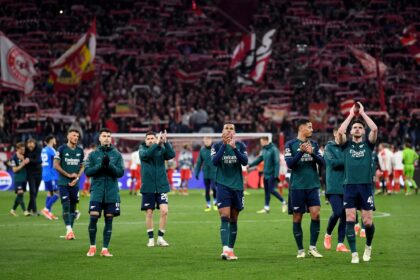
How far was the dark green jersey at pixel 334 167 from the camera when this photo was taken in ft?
58.4

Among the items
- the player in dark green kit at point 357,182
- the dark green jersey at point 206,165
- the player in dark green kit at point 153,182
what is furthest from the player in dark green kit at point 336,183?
the dark green jersey at point 206,165

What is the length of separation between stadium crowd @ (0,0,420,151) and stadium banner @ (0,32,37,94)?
2.73 metres

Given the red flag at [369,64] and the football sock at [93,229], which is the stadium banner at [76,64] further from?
the football sock at [93,229]

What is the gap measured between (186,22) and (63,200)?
128ft

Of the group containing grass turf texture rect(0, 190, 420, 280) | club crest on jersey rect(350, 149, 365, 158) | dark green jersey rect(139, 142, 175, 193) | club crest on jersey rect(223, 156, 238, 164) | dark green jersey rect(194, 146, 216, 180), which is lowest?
grass turf texture rect(0, 190, 420, 280)

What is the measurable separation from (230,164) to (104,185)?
2540mm

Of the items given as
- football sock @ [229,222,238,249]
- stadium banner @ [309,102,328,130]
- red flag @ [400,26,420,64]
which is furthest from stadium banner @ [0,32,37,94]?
football sock @ [229,222,238,249]

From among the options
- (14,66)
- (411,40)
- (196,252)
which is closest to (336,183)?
(196,252)

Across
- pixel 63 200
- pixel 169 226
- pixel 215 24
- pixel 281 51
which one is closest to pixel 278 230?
pixel 169 226

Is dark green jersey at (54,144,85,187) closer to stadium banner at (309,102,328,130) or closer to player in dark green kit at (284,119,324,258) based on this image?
player in dark green kit at (284,119,324,258)

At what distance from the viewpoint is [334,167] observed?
17.9m

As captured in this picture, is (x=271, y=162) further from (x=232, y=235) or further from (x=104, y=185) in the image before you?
(x=232, y=235)

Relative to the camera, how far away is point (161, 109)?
49.9 m

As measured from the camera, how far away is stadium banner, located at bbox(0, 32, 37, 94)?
147ft
